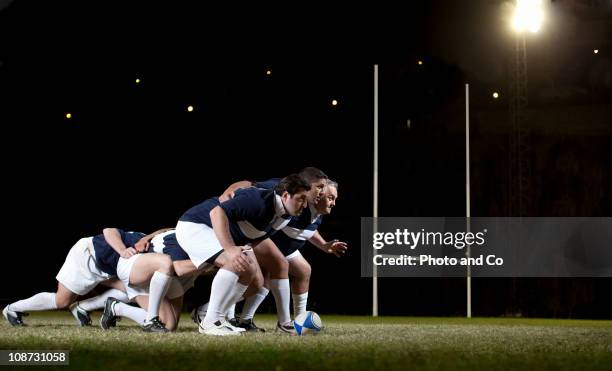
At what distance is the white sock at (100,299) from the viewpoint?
8.34 metres

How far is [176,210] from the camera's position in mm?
20234

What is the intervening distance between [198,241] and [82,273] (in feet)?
4.94

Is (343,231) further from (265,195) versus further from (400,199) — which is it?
(265,195)

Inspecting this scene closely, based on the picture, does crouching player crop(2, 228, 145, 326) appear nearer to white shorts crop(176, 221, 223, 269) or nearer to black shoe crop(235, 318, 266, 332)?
white shorts crop(176, 221, 223, 269)

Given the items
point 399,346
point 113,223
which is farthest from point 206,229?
point 113,223

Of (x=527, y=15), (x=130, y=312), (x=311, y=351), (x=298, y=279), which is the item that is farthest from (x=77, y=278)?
(x=527, y=15)

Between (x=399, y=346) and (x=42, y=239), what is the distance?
47.0ft

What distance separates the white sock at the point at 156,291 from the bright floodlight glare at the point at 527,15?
10.8 metres

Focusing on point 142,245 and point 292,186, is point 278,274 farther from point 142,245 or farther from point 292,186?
point 292,186

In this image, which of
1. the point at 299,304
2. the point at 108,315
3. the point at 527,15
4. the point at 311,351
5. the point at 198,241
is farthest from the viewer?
the point at 527,15

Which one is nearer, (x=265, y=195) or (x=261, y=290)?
(x=265, y=195)

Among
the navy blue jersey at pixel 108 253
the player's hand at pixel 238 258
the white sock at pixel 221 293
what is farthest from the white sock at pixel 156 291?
the player's hand at pixel 238 258

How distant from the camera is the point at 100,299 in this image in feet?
27.4

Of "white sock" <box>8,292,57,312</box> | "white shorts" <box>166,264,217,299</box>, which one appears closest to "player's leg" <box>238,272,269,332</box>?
"white shorts" <box>166,264,217,299</box>
